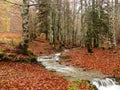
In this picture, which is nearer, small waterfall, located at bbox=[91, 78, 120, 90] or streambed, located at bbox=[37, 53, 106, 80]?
small waterfall, located at bbox=[91, 78, 120, 90]

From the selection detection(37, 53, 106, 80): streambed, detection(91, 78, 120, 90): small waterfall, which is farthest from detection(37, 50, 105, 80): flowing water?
detection(91, 78, 120, 90): small waterfall

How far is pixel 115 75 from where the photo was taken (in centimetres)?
A: 1661

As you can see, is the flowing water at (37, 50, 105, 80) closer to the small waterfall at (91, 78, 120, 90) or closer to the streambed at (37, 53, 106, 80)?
the streambed at (37, 53, 106, 80)

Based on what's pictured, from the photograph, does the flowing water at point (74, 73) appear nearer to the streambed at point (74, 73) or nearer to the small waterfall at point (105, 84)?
the streambed at point (74, 73)

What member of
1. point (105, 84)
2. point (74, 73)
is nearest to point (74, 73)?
point (74, 73)

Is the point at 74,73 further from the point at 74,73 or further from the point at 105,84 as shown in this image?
the point at 105,84

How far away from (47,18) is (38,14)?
1822 mm

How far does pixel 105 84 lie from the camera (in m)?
14.8

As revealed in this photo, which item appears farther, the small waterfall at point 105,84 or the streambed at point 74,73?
the streambed at point 74,73

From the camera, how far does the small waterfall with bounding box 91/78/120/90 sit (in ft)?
47.5

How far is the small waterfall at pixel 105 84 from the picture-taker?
14469 millimetres

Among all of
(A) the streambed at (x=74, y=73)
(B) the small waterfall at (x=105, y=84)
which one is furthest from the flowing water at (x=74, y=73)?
(B) the small waterfall at (x=105, y=84)

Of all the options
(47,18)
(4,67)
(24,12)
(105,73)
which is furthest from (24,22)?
(47,18)

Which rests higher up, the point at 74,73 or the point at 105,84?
the point at 74,73
